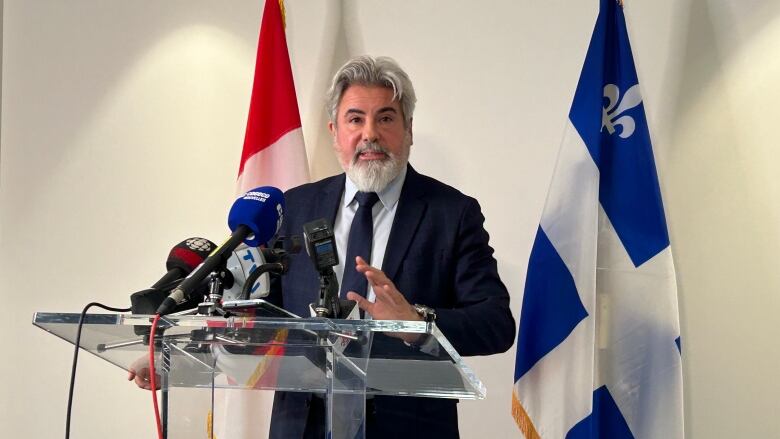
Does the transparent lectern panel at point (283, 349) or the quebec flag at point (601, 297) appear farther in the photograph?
the quebec flag at point (601, 297)

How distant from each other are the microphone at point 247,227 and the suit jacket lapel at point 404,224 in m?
0.85

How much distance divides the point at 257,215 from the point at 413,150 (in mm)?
2176

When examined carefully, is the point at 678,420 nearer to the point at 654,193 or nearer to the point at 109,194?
the point at 654,193

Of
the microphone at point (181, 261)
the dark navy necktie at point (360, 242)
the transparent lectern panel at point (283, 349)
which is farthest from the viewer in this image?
the dark navy necktie at point (360, 242)

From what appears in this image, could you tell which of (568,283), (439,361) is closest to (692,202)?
(568,283)

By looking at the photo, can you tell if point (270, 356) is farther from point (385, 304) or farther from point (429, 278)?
point (429, 278)

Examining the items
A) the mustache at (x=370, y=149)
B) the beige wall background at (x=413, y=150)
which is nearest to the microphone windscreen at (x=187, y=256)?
the mustache at (x=370, y=149)

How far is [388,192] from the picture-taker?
2.82 meters

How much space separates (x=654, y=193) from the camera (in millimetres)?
3209

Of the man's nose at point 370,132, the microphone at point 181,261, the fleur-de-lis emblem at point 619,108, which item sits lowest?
the microphone at point 181,261

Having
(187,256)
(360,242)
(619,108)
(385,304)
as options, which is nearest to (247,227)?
(187,256)

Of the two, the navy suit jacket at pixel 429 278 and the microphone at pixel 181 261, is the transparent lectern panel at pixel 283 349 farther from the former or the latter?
the navy suit jacket at pixel 429 278

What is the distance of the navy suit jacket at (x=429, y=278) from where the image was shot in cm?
235

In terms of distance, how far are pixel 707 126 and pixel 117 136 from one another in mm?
2393
